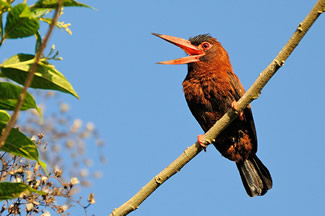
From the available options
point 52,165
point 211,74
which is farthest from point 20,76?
point 211,74

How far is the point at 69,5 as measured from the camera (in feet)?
4.97

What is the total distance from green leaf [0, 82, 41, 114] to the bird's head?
371 cm

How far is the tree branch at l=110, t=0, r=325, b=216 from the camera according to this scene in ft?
8.16

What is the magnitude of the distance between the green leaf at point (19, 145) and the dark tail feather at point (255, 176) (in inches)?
176

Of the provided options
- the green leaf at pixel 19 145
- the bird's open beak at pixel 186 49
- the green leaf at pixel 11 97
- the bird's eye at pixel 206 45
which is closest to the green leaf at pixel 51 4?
the green leaf at pixel 11 97

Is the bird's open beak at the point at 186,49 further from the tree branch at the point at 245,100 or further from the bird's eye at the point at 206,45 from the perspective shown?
the tree branch at the point at 245,100

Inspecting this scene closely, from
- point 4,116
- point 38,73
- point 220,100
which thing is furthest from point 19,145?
point 220,100

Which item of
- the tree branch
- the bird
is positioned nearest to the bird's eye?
the bird

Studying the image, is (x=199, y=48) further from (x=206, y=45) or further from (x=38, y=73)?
(x=38, y=73)

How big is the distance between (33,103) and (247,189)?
4.65 metres

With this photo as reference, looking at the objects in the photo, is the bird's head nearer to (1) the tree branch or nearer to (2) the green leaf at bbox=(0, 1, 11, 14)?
(1) the tree branch

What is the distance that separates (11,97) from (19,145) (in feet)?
0.57

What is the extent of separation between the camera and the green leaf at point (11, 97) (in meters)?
1.52

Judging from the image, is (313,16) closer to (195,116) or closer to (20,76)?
(20,76)
